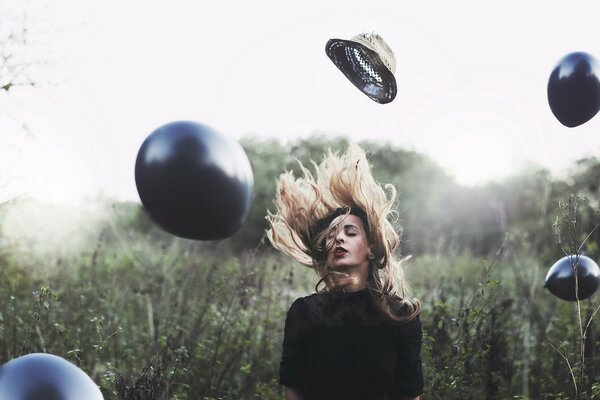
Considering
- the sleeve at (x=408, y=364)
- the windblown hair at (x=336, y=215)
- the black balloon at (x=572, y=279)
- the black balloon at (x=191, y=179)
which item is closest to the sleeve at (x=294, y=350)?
the windblown hair at (x=336, y=215)

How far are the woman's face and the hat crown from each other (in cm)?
73

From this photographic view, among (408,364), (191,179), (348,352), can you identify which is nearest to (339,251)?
(348,352)

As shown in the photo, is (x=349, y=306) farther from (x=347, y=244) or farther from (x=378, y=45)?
(x=378, y=45)

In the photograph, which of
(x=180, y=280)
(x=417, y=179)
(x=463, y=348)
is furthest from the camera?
(x=417, y=179)

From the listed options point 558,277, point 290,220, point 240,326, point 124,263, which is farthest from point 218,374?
point 124,263

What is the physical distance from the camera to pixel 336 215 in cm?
277

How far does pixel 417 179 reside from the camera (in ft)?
75.4

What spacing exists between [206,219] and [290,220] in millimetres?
994

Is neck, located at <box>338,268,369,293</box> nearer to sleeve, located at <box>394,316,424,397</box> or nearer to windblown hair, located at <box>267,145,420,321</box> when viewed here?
windblown hair, located at <box>267,145,420,321</box>

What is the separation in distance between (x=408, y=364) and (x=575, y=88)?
205 cm

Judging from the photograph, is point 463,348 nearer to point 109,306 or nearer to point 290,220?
point 290,220

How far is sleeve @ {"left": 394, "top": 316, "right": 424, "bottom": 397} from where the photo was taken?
242cm

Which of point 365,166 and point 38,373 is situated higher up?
point 365,166

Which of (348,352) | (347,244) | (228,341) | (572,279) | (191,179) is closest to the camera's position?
(191,179)
